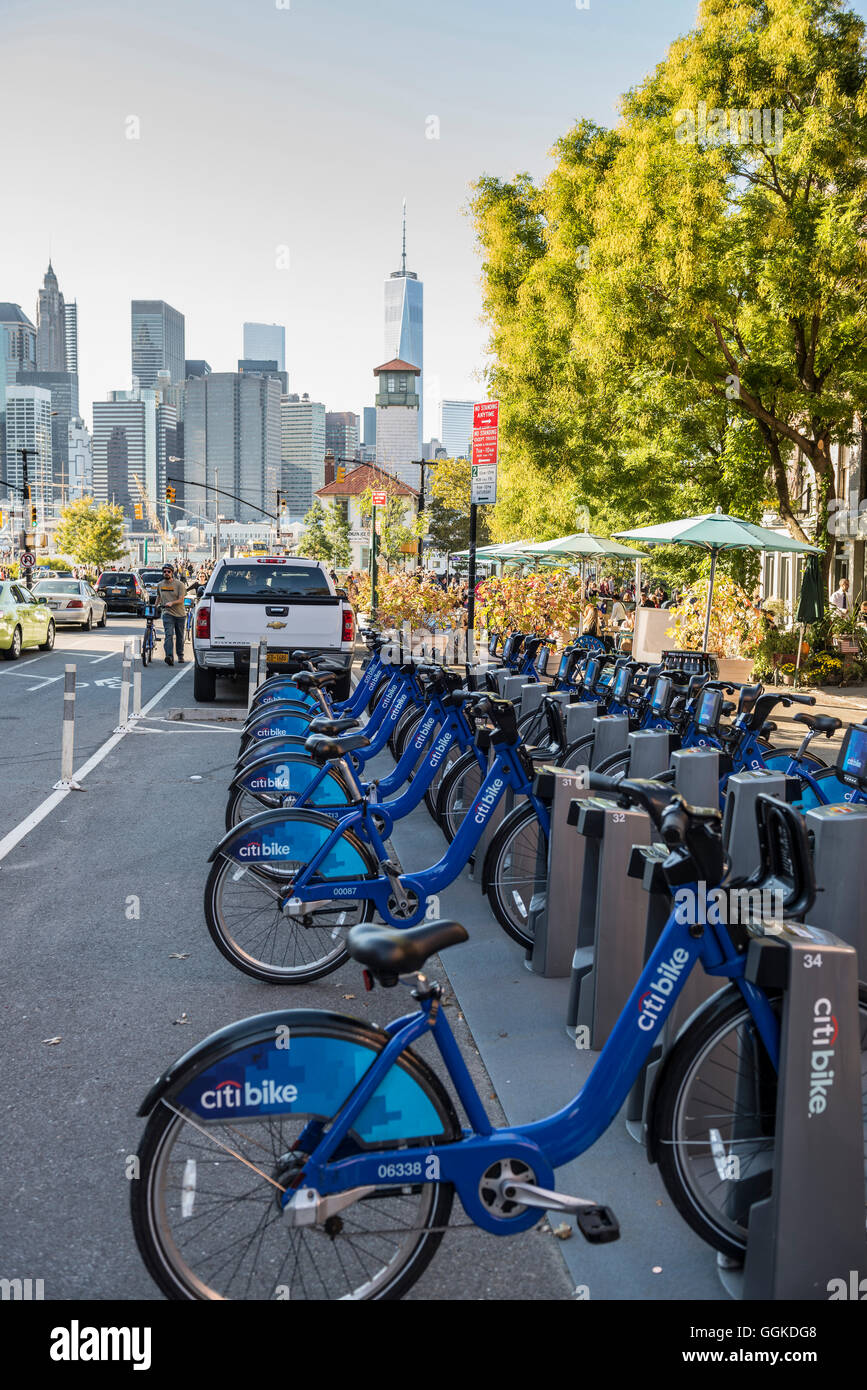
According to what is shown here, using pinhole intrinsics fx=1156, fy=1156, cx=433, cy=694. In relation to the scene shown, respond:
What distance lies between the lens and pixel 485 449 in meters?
12.9

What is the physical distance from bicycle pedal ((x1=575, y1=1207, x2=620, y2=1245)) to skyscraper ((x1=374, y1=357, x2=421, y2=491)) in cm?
13661

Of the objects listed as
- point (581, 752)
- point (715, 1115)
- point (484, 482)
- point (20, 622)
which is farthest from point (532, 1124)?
point (20, 622)

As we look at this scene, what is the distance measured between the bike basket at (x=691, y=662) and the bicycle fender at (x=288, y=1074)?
25.8ft

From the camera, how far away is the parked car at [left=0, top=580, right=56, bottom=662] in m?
21.8

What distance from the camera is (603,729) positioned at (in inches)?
301

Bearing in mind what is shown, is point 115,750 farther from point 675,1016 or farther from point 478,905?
point 675,1016

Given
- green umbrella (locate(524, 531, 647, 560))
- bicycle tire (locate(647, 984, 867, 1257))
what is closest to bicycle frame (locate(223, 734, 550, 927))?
bicycle tire (locate(647, 984, 867, 1257))

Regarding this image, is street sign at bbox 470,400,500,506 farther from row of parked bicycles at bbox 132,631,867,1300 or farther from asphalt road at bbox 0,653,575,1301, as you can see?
row of parked bicycles at bbox 132,631,867,1300

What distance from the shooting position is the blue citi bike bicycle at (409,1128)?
103 inches

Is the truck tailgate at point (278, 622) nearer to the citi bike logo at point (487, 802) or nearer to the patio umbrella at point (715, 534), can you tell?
the patio umbrella at point (715, 534)

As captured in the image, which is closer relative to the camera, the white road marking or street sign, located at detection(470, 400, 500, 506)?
the white road marking
